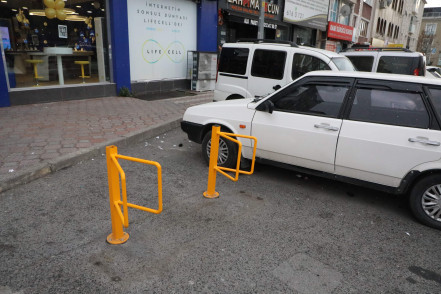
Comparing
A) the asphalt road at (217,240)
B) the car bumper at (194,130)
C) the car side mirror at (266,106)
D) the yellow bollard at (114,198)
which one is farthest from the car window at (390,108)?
the yellow bollard at (114,198)

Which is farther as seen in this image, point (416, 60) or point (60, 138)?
point (416, 60)

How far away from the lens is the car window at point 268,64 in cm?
734

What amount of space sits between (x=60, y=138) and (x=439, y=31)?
3411 inches

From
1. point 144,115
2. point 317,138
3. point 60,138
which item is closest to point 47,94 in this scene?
point 144,115

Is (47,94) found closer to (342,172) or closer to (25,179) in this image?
(25,179)

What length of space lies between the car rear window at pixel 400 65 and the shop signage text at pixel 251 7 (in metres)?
7.31

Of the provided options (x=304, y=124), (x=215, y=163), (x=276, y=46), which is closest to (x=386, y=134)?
(x=304, y=124)

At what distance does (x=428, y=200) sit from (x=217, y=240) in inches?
95.8

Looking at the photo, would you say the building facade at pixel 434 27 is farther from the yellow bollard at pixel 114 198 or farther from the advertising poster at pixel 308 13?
the yellow bollard at pixel 114 198

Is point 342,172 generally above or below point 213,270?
above

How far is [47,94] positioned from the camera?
29.8ft

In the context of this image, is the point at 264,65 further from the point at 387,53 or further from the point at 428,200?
the point at 428,200

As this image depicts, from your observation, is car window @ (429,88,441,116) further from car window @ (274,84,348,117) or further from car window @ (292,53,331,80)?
car window @ (292,53,331,80)

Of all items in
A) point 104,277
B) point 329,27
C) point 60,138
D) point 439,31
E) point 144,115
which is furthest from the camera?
point 439,31
